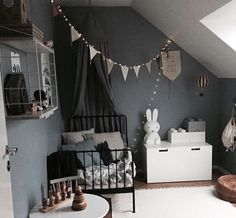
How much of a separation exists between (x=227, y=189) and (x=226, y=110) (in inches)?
56.7

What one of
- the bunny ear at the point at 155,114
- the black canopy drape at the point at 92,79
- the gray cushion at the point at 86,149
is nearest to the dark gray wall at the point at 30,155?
the gray cushion at the point at 86,149

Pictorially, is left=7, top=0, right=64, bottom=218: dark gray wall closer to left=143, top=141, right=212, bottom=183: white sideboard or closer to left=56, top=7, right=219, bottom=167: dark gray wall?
left=56, top=7, right=219, bottom=167: dark gray wall

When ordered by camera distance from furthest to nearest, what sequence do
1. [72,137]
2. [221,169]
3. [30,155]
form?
[221,169] < [72,137] < [30,155]

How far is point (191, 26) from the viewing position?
3.18 meters

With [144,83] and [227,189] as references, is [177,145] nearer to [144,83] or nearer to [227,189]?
[227,189]

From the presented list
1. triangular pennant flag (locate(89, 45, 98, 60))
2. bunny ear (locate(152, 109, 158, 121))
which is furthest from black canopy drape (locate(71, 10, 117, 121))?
bunny ear (locate(152, 109, 158, 121))

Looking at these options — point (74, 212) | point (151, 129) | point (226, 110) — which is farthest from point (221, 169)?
point (74, 212)

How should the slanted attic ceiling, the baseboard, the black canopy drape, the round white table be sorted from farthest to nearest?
the baseboard, the black canopy drape, the slanted attic ceiling, the round white table

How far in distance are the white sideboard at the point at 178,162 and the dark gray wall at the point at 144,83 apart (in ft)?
1.75

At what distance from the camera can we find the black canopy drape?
3564 millimetres

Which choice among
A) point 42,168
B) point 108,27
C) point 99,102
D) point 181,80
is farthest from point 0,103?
point 181,80

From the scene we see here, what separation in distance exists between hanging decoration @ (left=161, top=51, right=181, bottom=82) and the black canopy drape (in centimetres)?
101

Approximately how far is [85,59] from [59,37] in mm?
673

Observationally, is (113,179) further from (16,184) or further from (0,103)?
(0,103)
